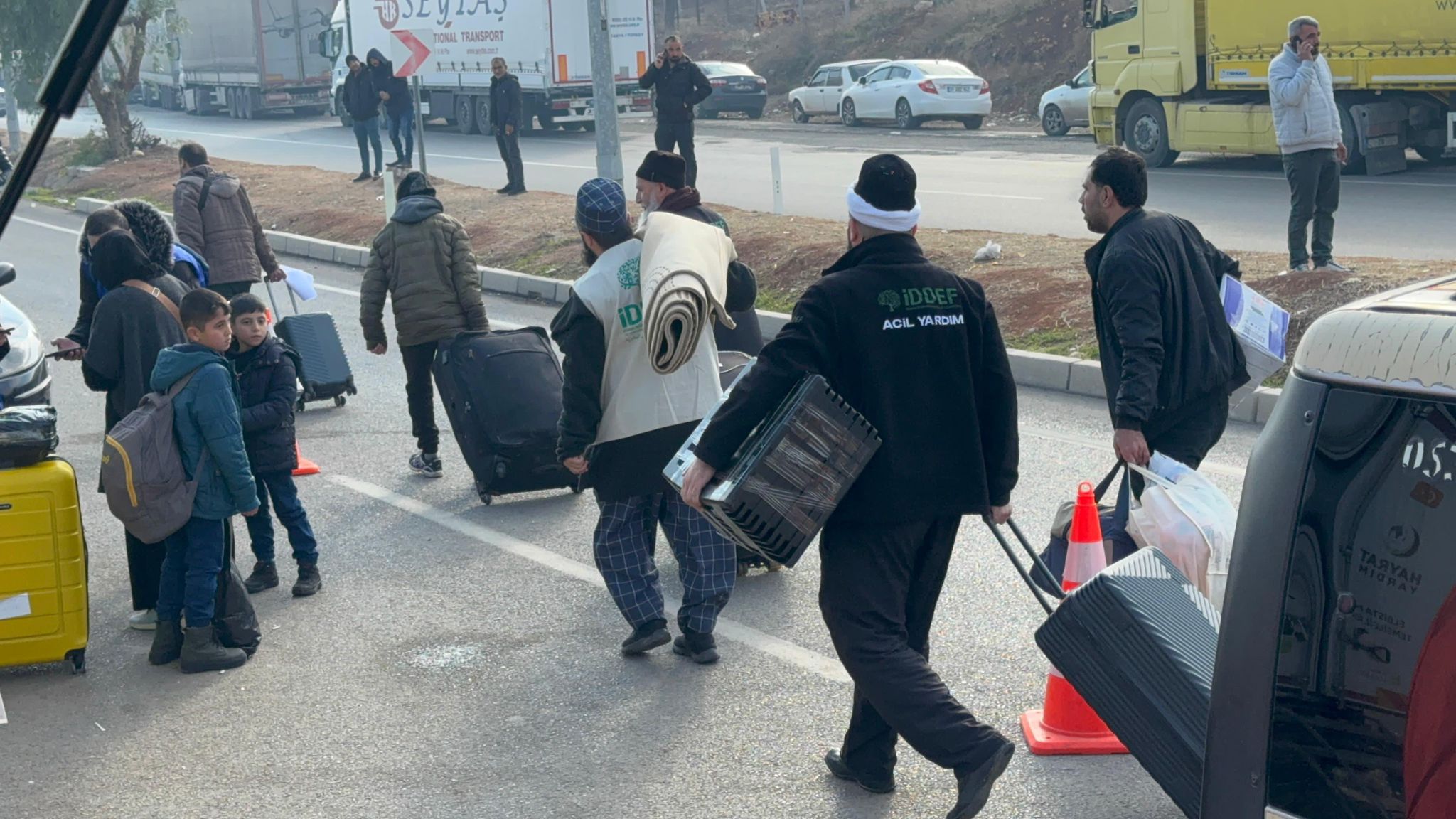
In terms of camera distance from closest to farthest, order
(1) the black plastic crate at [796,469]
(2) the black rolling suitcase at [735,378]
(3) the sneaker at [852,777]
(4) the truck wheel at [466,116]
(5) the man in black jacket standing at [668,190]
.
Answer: (1) the black plastic crate at [796,469], (3) the sneaker at [852,777], (2) the black rolling suitcase at [735,378], (5) the man in black jacket standing at [668,190], (4) the truck wheel at [466,116]

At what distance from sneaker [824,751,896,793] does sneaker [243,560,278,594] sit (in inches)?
121

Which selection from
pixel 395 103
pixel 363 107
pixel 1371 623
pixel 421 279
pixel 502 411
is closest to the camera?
pixel 1371 623

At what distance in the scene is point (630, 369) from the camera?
5531 millimetres

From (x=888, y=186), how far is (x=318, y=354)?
670 centimetres

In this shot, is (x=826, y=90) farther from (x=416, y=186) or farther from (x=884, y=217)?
(x=884, y=217)

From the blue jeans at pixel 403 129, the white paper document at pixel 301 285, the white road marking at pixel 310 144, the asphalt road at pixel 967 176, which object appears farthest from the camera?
the white road marking at pixel 310 144

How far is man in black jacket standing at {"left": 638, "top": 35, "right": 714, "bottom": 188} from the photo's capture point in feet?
61.1

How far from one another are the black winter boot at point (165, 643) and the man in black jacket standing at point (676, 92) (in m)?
13.1

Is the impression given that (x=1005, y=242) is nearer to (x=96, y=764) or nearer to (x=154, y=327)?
(x=154, y=327)

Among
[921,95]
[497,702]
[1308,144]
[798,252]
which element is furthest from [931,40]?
[497,702]

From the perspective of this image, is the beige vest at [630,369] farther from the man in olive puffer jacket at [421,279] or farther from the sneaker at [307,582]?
the man in olive puffer jacket at [421,279]

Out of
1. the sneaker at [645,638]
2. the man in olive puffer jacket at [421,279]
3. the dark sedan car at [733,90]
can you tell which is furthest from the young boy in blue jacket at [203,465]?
the dark sedan car at [733,90]

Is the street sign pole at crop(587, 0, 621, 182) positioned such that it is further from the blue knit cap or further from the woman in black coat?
the blue knit cap

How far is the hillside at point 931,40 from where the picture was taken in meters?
38.0
